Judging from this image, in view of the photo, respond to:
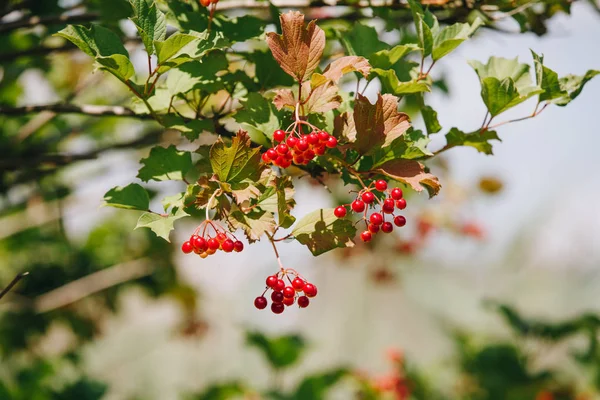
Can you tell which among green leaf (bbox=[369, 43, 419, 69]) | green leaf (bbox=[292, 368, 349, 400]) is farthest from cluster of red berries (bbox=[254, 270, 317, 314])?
green leaf (bbox=[292, 368, 349, 400])

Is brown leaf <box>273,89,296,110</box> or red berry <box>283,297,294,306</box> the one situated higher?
brown leaf <box>273,89,296,110</box>

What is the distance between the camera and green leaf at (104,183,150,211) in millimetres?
1053

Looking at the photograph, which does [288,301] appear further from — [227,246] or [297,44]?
[297,44]

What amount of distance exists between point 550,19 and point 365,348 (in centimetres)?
519

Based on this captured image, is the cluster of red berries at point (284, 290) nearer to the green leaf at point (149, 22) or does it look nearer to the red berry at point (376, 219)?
the red berry at point (376, 219)

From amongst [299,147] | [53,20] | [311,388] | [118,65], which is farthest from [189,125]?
[311,388]

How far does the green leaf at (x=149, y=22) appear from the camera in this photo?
0.95m

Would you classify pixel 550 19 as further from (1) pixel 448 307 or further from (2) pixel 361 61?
(1) pixel 448 307

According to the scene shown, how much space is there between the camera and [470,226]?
365 centimetres

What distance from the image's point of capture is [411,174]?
38.7 inches

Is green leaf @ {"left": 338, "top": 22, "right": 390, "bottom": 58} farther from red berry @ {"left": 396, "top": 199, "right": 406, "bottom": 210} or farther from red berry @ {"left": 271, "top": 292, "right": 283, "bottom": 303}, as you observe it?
red berry @ {"left": 271, "top": 292, "right": 283, "bottom": 303}

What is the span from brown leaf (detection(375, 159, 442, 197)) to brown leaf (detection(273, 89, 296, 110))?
189 mm

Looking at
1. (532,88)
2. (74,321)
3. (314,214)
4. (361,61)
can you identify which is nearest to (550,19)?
(532,88)

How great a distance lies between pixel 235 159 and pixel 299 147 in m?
0.11
